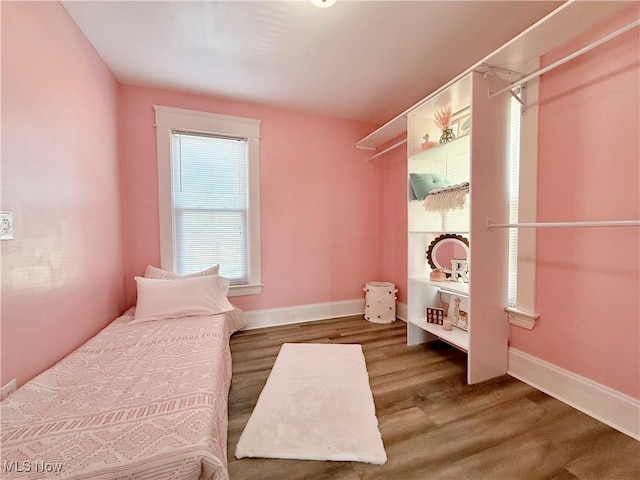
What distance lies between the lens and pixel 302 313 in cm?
311

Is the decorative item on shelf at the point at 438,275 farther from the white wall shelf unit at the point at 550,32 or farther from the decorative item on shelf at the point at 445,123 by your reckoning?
the white wall shelf unit at the point at 550,32

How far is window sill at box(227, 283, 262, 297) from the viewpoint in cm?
281

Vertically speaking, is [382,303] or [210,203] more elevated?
[210,203]

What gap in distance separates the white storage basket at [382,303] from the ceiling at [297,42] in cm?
215

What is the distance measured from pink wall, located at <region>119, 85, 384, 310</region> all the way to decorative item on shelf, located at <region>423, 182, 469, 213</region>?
1.22 m

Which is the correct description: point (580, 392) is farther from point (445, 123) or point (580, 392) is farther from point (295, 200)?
point (295, 200)

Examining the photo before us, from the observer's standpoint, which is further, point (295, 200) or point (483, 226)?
point (295, 200)

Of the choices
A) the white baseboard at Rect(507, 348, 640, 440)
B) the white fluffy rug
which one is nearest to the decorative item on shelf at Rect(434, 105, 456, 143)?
the white baseboard at Rect(507, 348, 640, 440)

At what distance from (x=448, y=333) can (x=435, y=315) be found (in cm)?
21

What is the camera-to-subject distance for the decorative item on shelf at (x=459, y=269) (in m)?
2.23

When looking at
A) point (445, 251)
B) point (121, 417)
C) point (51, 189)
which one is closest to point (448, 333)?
point (445, 251)

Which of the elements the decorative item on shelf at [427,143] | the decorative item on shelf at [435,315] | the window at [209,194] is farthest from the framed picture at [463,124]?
the window at [209,194]

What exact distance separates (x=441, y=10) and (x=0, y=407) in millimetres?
2998

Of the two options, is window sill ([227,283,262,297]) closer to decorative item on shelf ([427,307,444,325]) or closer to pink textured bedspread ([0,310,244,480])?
pink textured bedspread ([0,310,244,480])
